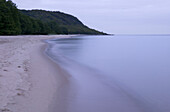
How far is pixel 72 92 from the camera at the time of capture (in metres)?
5.25

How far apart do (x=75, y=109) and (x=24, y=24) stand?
56.0m

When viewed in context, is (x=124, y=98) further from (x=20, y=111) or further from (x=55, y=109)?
(x=20, y=111)

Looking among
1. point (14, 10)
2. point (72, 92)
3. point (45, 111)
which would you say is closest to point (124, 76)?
point (72, 92)

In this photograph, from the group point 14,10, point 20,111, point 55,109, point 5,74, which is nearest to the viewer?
point 20,111

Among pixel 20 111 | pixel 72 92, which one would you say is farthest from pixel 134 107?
pixel 20 111

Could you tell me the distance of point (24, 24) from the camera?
185 feet

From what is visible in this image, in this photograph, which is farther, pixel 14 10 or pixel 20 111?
pixel 14 10

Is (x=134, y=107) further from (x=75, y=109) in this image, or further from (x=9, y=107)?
(x=9, y=107)

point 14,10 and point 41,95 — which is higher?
point 14,10

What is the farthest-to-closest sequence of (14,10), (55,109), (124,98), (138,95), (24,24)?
1. (24,24)
2. (14,10)
3. (138,95)
4. (124,98)
5. (55,109)

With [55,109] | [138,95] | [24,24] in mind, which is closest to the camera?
[55,109]

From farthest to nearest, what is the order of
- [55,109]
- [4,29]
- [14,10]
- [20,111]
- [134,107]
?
[14,10], [4,29], [134,107], [55,109], [20,111]

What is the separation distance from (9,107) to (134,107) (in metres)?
2.69

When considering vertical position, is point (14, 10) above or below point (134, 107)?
above
